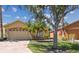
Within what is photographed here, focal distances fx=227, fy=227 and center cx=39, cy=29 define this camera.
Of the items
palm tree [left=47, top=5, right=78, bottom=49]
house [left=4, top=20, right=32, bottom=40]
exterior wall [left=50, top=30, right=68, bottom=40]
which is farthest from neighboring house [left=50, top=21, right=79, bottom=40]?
house [left=4, top=20, right=32, bottom=40]

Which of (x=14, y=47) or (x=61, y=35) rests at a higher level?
(x=61, y=35)

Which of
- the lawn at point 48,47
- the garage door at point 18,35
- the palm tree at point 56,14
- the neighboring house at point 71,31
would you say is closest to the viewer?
the garage door at point 18,35

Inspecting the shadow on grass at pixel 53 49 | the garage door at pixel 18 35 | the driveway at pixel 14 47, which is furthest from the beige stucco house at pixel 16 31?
the shadow on grass at pixel 53 49

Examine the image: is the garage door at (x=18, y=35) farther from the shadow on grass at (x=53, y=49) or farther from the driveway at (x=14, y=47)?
the shadow on grass at (x=53, y=49)

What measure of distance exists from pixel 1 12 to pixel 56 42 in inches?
49.7

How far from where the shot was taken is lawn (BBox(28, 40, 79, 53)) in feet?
14.9

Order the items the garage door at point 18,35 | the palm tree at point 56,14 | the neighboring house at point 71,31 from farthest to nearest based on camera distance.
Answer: the palm tree at point 56,14, the neighboring house at point 71,31, the garage door at point 18,35

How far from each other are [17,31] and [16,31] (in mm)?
19

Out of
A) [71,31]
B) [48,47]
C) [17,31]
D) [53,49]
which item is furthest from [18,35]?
[71,31]

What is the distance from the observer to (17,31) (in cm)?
433

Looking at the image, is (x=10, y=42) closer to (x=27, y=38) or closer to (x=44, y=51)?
(x=27, y=38)

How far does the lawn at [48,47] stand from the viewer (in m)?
4.55

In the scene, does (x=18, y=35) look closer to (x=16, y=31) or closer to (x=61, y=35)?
(x=16, y=31)
